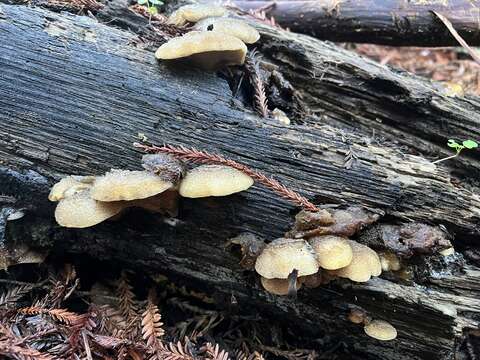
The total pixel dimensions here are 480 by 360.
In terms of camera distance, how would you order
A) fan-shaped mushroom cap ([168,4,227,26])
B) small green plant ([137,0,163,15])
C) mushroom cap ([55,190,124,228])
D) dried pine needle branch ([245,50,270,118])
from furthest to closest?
1. small green plant ([137,0,163,15])
2. fan-shaped mushroom cap ([168,4,227,26])
3. dried pine needle branch ([245,50,270,118])
4. mushroom cap ([55,190,124,228])

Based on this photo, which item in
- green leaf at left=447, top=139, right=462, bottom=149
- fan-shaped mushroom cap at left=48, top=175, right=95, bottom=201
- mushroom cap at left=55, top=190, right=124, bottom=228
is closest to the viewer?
mushroom cap at left=55, top=190, right=124, bottom=228

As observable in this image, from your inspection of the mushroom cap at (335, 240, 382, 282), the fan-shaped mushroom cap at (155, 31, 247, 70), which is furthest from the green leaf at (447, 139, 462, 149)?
the fan-shaped mushroom cap at (155, 31, 247, 70)

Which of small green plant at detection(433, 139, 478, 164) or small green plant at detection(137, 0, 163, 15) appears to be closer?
small green plant at detection(433, 139, 478, 164)

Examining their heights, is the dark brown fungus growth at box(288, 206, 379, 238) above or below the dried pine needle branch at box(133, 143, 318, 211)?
below

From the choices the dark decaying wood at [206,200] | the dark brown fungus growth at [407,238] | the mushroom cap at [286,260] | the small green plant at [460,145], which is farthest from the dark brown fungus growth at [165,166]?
the small green plant at [460,145]

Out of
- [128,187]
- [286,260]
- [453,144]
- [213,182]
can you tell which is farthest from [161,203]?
[453,144]

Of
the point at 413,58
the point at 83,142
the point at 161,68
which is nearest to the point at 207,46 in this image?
the point at 161,68

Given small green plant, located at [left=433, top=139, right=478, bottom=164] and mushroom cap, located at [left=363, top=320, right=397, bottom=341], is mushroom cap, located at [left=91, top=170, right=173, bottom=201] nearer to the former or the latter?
mushroom cap, located at [left=363, top=320, right=397, bottom=341]
